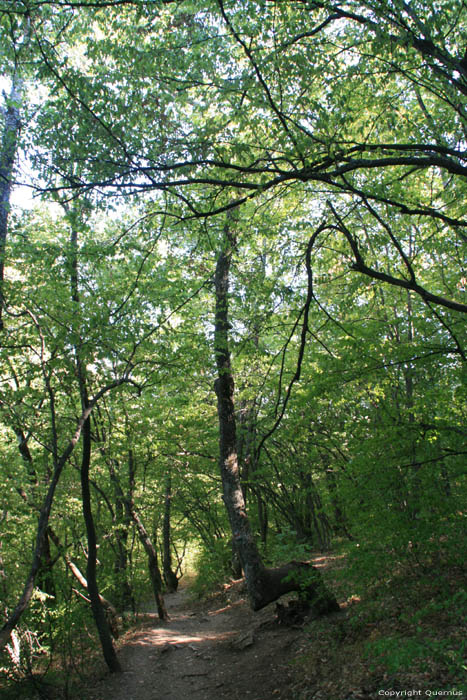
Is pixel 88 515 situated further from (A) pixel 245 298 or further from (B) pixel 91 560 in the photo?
(A) pixel 245 298

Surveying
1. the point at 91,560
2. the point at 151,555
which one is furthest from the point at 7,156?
the point at 151,555

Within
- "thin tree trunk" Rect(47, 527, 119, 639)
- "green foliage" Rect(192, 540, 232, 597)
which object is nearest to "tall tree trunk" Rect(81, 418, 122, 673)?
→ "thin tree trunk" Rect(47, 527, 119, 639)

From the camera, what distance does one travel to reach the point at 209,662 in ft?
26.7

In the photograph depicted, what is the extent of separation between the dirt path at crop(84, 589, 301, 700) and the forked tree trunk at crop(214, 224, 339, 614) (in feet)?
2.27

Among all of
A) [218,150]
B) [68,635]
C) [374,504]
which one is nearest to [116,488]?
[68,635]

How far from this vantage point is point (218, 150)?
162 inches

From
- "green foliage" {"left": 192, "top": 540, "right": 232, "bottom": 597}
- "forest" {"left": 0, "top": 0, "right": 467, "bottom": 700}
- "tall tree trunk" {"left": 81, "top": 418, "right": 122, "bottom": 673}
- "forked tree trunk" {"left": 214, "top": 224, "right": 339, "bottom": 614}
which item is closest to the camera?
"forest" {"left": 0, "top": 0, "right": 467, "bottom": 700}

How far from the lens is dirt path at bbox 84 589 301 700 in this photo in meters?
6.53

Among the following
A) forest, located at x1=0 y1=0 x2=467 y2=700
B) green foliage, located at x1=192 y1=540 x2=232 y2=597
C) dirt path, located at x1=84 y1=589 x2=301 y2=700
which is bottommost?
dirt path, located at x1=84 y1=589 x2=301 y2=700

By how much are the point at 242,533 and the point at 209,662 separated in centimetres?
252

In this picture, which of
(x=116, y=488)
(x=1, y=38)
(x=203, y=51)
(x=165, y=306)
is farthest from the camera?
(x=116, y=488)

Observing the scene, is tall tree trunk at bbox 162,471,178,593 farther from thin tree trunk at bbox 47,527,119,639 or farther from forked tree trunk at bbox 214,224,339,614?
forked tree trunk at bbox 214,224,339,614

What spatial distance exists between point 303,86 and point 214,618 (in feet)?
39.6

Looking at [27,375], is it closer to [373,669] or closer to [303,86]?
[303,86]
